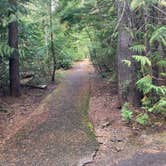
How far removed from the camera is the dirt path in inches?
213

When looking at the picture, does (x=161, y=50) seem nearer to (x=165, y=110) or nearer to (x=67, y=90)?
(x=165, y=110)

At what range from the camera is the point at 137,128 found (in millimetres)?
Result: 6750

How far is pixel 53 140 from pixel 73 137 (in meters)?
0.47

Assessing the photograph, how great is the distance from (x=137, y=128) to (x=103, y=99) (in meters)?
3.19

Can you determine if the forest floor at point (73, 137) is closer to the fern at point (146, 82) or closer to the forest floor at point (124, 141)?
the forest floor at point (124, 141)

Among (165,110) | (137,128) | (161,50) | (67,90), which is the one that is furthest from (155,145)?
(67,90)

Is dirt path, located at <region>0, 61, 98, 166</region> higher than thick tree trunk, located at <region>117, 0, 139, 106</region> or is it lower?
lower

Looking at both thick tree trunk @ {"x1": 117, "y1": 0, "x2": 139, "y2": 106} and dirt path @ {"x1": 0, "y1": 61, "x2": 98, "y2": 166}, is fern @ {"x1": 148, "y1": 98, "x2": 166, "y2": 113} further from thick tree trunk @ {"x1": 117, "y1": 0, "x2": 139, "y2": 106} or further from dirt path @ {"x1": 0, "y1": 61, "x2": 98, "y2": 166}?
dirt path @ {"x1": 0, "y1": 61, "x2": 98, "y2": 166}

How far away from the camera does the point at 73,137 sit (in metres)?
6.44

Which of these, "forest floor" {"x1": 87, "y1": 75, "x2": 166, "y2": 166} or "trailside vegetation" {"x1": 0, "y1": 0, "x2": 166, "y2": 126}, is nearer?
"forest floor" {"x1": 87, "y1": 75, "x2": 166, "y2": 166}

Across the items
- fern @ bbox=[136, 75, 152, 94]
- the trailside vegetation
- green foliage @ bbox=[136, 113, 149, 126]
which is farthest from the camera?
the trailside vegetation

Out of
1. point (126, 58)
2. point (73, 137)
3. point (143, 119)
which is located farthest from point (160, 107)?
point (73, 137)

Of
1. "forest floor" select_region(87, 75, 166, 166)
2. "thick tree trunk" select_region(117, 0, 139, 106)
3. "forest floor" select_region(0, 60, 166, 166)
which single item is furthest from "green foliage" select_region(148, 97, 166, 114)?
"thick tree trunk" select_region(117, 0, 139, 106)

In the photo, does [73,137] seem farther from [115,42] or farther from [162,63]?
[115,42]
